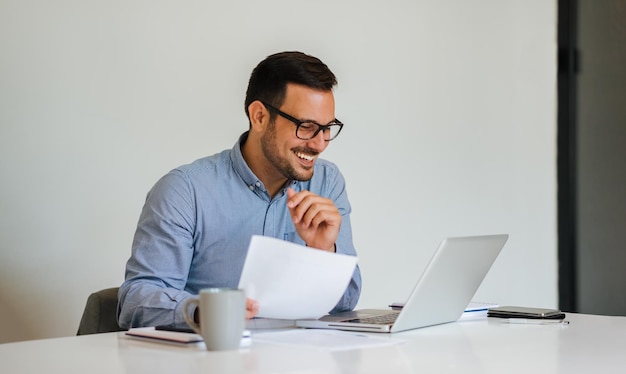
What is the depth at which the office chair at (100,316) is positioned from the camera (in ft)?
6.63

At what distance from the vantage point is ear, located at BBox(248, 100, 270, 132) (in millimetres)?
2320

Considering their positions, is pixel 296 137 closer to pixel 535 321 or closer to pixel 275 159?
pixel 275 159

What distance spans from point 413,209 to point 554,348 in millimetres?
2217

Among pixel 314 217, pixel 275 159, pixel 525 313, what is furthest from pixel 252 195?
pixel 525 313

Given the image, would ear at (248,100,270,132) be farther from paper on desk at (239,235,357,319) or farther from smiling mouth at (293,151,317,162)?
paper on desk at (239,235,357,319)

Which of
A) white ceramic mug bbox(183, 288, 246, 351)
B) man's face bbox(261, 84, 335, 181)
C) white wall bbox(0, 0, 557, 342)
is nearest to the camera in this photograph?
white ceramic mug bbox(183, 288, 246, 351)

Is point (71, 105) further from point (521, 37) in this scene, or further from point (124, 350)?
point (521, 37)

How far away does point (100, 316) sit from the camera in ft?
6.64

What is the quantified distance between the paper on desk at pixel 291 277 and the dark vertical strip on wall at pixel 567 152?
2.64m

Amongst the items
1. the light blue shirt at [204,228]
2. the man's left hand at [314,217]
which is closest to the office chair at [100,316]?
the light blue shirt at [204,228]

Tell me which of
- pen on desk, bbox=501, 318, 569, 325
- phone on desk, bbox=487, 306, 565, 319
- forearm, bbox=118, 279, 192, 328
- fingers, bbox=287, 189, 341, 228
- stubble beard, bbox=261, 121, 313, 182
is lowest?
pen on desk, bbox=501, 318, 569, 325

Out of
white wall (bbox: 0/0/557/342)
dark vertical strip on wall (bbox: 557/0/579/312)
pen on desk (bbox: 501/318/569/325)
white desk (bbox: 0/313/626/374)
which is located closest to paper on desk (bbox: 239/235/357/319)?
white desk (bbox: 0/313/626/374)

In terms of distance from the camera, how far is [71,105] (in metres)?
2.75

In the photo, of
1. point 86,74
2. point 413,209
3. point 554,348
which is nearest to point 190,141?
point 86,74
